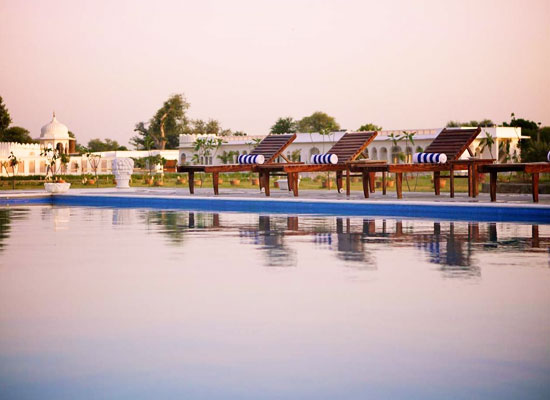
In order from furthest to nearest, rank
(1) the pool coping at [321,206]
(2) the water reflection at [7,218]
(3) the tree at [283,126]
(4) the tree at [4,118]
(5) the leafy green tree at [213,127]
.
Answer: (5) the leafy green tree at [213,127] → (3) the tree at [283,126] → (4) the tree at [4,118] → (1) the pool coping at [321,206] → (2) the water reflection at [7,218]

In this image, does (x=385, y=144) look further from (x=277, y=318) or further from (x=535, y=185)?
(x=277, y=318)

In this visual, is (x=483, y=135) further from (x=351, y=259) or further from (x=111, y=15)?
(x=351, y=259)

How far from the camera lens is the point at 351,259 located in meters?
7.11

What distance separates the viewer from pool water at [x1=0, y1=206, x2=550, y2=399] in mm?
3402

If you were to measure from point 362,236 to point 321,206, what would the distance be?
13.9 feet

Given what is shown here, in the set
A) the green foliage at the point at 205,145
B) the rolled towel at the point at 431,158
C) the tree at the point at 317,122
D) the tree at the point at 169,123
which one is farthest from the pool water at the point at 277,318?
the tree at the point at 169,123

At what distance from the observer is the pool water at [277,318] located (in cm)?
340

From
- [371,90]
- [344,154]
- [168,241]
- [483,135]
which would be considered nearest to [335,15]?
[371,90]

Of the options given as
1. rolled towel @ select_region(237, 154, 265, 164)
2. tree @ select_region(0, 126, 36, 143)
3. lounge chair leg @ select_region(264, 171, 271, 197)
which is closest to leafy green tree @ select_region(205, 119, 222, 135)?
tree @ select_region(0, 126, 36, 143)

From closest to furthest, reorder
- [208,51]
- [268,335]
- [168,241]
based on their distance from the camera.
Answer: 1. [268,335]
2. [168,241]
3. [208,51]

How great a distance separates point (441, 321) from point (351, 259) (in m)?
2.62

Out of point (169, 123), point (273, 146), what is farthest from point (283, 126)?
point (273, 146)

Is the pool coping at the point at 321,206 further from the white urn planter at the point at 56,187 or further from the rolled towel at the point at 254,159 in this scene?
the rolled towel at the point at 254,159

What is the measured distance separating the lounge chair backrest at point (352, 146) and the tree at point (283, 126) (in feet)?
155
